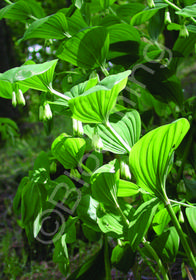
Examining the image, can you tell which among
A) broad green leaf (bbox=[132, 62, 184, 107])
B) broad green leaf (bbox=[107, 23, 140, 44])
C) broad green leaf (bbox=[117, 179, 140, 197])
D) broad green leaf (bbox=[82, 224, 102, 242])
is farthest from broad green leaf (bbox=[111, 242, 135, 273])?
broad green leaf (bbox=[107, 23, 140, 44])

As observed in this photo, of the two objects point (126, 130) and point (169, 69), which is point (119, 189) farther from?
point (169, 69)

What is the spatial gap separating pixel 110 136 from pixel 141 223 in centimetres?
22

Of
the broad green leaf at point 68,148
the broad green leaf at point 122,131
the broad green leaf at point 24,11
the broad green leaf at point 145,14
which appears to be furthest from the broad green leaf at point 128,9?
the broad green leaf at point 68,148

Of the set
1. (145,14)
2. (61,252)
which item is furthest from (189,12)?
(61,252)

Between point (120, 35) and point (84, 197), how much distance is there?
0.43 metres

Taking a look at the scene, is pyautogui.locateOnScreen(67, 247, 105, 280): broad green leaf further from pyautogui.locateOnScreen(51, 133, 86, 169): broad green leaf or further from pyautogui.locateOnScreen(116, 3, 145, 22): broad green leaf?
pyautogui.locateOnScreen(116, 3, 145, 22): broad green leaf

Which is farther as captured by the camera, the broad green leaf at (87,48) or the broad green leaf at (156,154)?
the broad green leaf at (87,48)

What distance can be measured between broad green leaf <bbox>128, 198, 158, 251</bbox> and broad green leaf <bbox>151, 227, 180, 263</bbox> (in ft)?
0.62

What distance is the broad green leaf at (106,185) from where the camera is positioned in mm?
607

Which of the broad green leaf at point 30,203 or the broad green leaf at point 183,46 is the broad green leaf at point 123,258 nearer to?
the broad green leaf at point 30,203

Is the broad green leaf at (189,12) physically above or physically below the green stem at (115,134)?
above

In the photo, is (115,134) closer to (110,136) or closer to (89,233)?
(110,136)

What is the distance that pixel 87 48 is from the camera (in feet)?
2.31

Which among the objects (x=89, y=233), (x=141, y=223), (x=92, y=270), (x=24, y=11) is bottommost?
(x=92, y=270)
